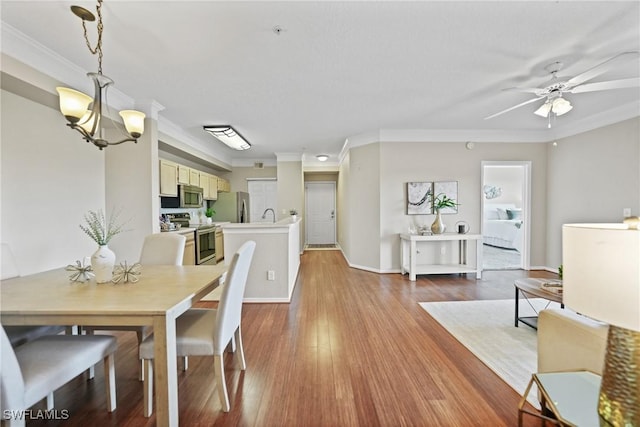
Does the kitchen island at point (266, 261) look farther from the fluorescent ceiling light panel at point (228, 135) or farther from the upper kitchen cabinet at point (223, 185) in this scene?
the upper kitchen cabinet at point (223, 185)

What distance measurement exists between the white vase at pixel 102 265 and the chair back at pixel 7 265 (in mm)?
733

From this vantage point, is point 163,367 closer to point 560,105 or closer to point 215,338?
point 215,338

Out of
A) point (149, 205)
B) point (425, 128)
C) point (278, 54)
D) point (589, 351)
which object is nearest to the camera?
point (589, 351)

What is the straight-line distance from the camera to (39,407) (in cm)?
167

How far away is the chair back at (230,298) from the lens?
162 cm

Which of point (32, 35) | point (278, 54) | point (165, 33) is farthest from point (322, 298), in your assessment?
point (32, 35)

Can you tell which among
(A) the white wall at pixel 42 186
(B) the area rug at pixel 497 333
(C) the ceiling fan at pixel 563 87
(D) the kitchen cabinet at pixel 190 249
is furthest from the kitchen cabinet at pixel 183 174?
(C) the ceiling fan at pixel 563 87

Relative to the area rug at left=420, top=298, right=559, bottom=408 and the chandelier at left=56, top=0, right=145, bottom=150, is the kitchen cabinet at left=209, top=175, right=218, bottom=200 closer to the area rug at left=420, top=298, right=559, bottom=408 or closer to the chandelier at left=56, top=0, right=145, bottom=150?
the chandelier at left=56, top=0, right=145, bottom=150

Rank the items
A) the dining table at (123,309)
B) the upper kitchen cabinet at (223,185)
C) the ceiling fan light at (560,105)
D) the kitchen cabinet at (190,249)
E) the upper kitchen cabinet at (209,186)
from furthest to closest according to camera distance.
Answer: the upper kitchen cabinet at (223,185), the upper kitchen cabinet at (209,186), the kitchen cabinet at (190,249), the ceiling fan light at (560,105), the dining table at (123,309)

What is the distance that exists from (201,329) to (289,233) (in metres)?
1.97

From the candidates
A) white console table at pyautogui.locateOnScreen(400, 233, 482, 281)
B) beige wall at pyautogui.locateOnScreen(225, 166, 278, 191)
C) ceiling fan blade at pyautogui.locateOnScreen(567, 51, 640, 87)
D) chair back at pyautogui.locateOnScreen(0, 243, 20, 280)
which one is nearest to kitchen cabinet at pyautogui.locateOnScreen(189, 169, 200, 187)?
beige wall at pyautogui.locateOnScreen(225, 166, 278, 191)

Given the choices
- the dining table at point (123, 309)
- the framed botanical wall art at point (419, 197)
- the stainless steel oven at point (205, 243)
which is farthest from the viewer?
the framed botanical wall art at point (419, 197)

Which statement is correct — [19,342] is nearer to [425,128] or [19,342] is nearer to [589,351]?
[589,351]

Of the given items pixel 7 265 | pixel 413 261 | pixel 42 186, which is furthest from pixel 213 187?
pixel 413 261
